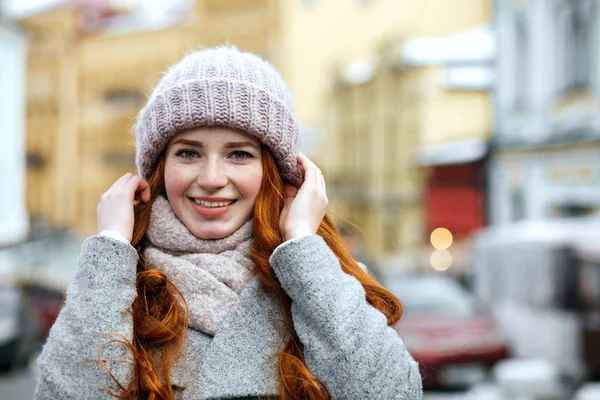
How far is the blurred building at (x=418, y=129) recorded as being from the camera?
18625 mm

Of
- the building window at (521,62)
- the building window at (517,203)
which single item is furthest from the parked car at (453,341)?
the building window at (521,62)

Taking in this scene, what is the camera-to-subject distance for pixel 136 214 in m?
1.78

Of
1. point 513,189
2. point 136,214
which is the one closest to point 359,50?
point 513,189

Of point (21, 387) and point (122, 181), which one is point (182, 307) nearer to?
point (122, 181)

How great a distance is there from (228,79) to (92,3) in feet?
105

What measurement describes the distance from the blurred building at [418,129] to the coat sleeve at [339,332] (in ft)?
48.2

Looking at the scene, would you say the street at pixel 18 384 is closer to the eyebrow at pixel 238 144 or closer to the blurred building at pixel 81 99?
the eyebrow at pixel 238 144

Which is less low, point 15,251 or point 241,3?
point 241,3

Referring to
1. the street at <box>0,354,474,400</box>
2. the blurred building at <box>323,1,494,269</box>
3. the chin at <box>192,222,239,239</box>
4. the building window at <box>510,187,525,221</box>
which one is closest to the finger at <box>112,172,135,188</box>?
the chin at <box>192,222,239,239</box>

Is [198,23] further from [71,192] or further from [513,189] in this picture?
[513,189]

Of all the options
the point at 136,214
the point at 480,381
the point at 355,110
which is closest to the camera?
the point at 136,214

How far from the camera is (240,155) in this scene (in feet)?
5.61

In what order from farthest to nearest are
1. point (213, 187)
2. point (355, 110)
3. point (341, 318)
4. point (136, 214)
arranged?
1. point (355, 110)
2. point (136, 214)
3. point (213, 187)
4. point (341, 318)

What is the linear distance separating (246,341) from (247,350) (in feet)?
0.07
